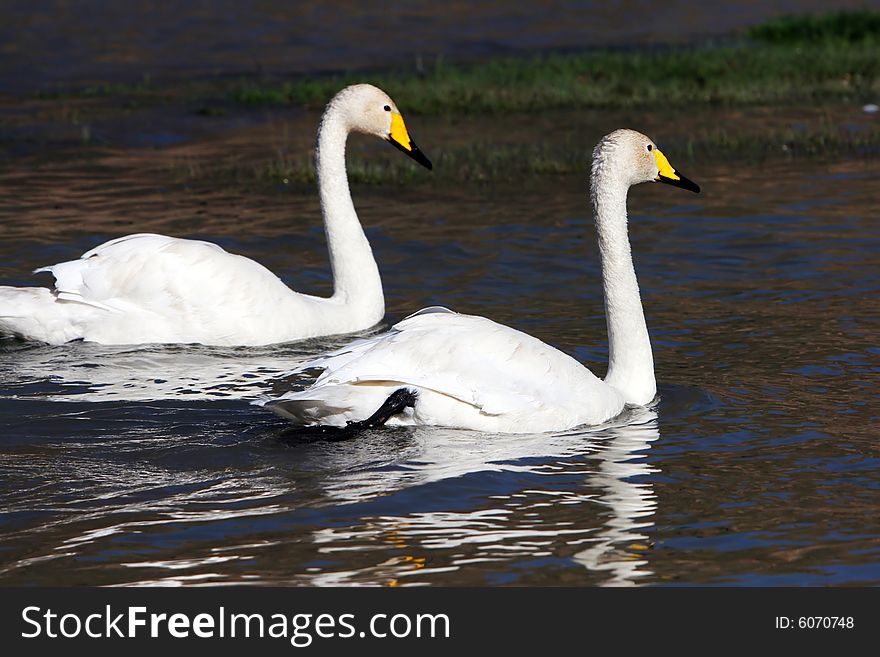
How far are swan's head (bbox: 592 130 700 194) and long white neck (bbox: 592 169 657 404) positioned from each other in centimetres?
4

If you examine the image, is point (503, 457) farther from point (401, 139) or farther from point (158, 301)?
point (401, 139)

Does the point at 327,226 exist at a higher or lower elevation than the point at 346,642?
higher

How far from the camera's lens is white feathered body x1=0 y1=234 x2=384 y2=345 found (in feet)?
29.7

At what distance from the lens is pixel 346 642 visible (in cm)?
505

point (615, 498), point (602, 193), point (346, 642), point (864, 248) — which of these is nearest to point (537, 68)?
point (864, 248)

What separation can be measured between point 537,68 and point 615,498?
16.0 m

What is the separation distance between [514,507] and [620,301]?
1.90 meters

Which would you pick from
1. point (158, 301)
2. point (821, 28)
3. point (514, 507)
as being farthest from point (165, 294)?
point (821, 28)

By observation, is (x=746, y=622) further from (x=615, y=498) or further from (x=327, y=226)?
(x=327, y=226)

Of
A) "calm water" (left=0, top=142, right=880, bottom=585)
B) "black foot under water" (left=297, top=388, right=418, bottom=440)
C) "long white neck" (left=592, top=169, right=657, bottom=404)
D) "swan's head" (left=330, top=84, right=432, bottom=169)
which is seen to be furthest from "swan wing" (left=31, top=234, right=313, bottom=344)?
"long white neck" (left=592, top=169, right=657, bottom=404)

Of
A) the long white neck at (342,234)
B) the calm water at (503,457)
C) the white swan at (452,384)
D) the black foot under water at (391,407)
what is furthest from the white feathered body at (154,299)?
the black foot under water at (391,407)

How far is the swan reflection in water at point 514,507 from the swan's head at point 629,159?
1.30 metres

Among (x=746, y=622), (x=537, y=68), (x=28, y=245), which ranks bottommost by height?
(x=746, y=622)

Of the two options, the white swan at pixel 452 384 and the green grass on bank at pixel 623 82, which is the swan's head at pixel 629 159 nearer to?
the white swan at pixel 452 384
